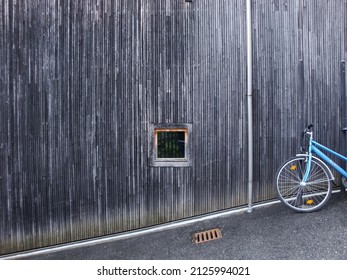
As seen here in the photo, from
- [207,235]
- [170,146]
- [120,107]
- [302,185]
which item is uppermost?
[120,107]

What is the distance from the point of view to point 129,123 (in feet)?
13.0

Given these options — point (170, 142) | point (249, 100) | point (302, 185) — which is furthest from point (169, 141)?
point (302, 185)

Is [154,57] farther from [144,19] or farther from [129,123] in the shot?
[129,123]

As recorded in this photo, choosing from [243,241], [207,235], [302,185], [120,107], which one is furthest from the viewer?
[120,107]

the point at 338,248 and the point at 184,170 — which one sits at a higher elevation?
the point at 184,170

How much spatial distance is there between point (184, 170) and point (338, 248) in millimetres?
2169

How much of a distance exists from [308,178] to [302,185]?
0.18 metres

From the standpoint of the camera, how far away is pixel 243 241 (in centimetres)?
333

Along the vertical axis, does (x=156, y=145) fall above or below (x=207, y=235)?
above

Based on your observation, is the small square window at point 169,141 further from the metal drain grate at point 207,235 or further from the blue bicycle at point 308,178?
the blue bicycle at point 308,178

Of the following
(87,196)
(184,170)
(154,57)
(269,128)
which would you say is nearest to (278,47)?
(269,128)

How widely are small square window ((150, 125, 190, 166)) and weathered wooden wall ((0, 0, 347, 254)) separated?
0.11 metres

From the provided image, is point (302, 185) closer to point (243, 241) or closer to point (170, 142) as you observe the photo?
point (243, 241)

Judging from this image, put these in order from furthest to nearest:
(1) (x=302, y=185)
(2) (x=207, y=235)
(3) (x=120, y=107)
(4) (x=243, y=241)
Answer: (3) (x=120, y=107)
(2) (x=207, y=235)
(1) (x=302, y=185)
(4) (x=243, y=241)
